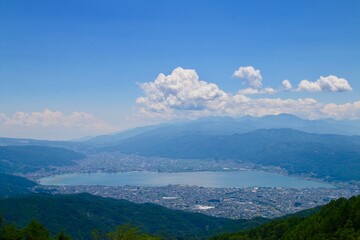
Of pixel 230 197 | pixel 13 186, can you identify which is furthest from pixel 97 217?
pixel 13 186

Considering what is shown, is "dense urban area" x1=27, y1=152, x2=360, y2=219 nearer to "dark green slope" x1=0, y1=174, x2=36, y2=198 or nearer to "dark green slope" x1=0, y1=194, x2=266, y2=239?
"dark green slope" x1=0, y1=174, x2=36, y2=198

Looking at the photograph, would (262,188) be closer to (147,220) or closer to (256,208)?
(256,208)

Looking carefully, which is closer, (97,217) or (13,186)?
(97,217)

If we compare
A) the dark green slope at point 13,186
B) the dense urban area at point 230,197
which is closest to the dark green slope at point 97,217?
the dense urban area at point 230,197

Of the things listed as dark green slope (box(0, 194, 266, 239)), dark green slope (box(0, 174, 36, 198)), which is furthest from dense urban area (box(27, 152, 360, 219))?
dark green slope (box(0, 194, 266, 239))

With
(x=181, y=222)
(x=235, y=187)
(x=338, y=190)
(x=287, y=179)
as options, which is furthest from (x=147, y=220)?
(x=287, y=179)

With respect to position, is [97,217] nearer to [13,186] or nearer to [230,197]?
[230,197]

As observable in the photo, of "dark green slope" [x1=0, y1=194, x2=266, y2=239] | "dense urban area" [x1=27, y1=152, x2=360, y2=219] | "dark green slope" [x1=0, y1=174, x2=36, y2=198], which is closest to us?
"dark green slope" [x1=0, y1=194, x2=266, y2=239]
